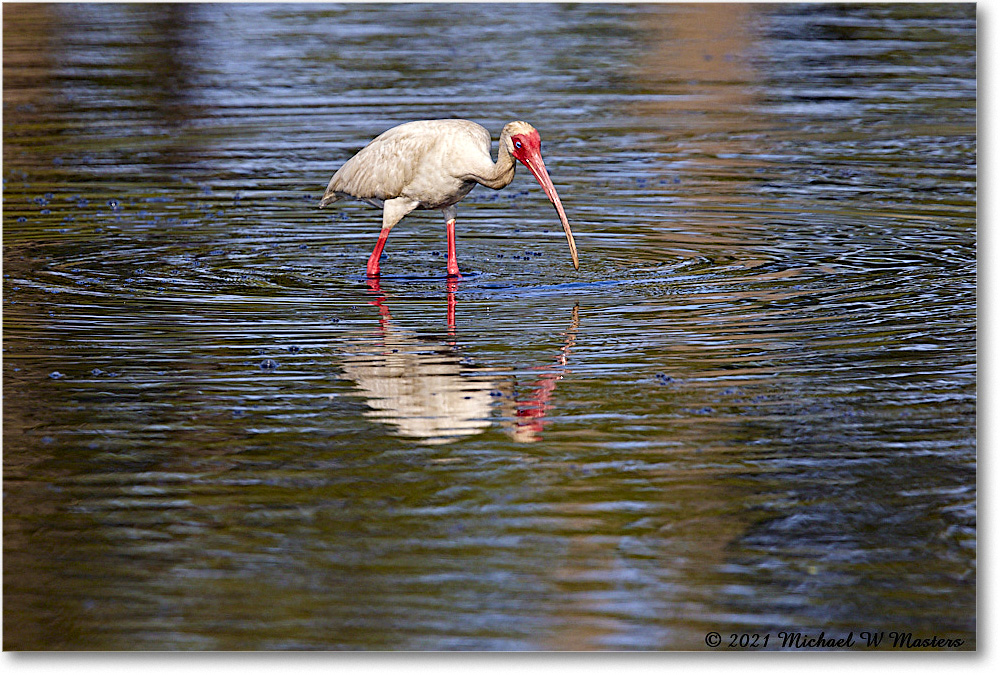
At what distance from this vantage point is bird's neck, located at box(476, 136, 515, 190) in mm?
10219

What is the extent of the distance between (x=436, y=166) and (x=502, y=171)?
0.48 m

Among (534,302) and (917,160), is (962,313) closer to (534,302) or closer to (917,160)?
(534,302)

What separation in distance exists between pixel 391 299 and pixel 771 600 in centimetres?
484

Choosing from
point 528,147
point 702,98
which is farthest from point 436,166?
point 702,98

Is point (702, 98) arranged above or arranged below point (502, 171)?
below

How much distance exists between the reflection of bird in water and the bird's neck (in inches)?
62.7

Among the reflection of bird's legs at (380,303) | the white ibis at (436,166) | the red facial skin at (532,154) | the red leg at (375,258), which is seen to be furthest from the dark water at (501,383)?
the red facial skin at (532,154)

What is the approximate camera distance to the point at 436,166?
1042 cm

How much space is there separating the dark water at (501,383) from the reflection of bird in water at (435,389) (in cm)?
3

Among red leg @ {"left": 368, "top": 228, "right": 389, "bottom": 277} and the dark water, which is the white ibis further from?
the dark water

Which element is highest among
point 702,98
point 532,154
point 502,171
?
point 532,154

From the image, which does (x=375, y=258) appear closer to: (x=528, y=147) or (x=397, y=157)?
(x=397, y=157)

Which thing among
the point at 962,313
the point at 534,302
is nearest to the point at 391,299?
the point at 534,302

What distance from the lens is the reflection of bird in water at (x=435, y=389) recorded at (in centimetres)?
743
